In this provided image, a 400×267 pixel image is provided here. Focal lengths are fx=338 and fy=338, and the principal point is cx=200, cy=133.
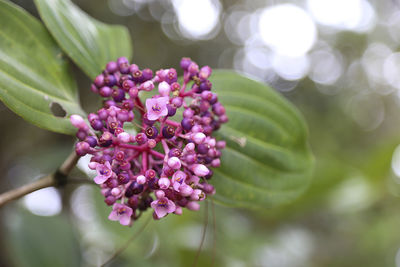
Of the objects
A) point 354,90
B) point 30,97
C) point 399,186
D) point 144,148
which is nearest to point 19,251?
point 30,97

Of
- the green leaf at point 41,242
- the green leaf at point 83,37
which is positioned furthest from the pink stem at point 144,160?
the green leaf at point 41,242

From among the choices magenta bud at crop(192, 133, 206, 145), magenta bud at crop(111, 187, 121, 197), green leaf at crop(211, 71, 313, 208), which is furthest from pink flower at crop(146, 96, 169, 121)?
green leaf at crop(211, 71, 313, 208)

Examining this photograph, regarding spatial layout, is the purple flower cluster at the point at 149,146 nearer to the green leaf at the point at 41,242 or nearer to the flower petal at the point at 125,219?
the flower petal at the point at 125,219

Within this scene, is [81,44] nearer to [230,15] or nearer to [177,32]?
[177,32]

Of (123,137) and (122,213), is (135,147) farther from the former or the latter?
(122,213)

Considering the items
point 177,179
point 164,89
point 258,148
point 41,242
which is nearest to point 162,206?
point 177,179
